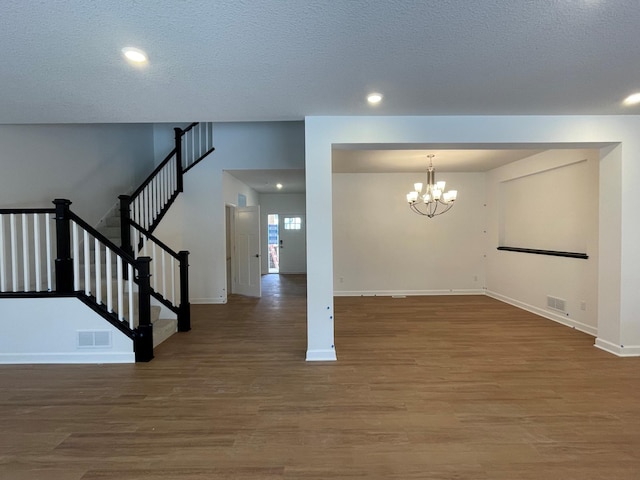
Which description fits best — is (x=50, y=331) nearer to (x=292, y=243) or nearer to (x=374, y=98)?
(x=374, y=98)

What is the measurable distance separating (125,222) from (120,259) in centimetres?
126

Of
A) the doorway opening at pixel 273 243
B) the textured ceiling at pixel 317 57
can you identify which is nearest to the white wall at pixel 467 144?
the textured ceiling at pixel 317 57

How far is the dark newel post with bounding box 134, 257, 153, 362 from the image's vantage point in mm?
3223

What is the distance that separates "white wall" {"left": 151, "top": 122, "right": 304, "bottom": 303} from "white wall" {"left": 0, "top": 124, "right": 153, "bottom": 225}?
1.16 m

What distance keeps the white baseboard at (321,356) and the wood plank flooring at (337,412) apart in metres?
0.10

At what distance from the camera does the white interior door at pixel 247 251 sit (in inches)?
260

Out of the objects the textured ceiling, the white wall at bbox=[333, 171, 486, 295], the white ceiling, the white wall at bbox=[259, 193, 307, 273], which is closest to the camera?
the textured ceiling

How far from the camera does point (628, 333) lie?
10.8 ft

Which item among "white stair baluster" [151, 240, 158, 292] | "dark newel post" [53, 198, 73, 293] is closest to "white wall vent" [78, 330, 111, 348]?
"dark newel post" [53, 198, 73, 293]

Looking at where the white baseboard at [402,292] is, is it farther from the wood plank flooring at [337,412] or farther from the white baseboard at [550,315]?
the wood plank flooring at [337,412]

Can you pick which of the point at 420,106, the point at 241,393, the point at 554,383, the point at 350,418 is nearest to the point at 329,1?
the point at 420,106

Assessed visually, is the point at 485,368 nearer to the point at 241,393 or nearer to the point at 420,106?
the point at 241,393

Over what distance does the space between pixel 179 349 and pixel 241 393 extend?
1381mm

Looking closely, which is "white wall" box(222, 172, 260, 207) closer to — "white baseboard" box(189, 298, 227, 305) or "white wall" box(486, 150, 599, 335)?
"white baseboard" box(189, 298, 227, 305)
